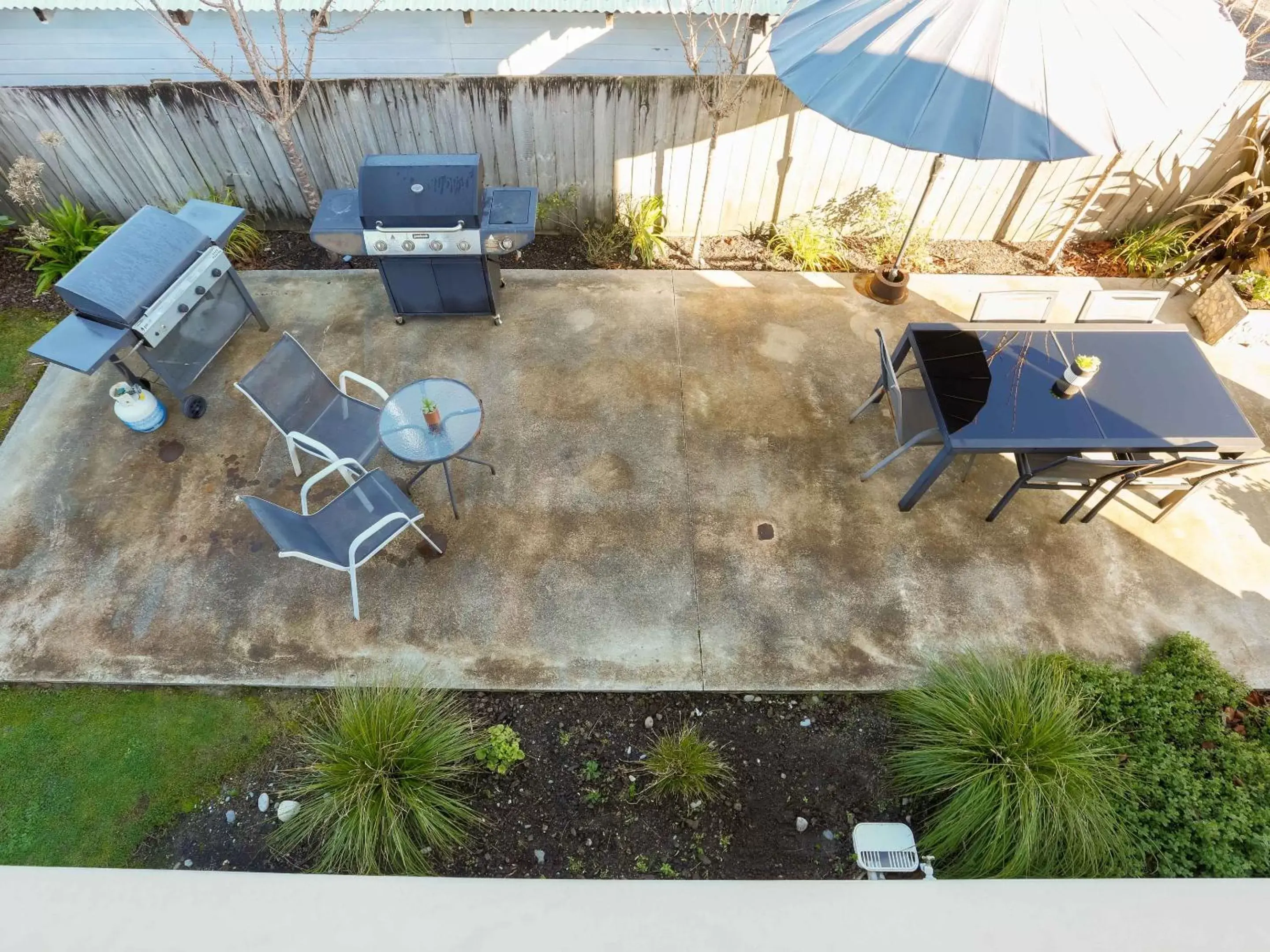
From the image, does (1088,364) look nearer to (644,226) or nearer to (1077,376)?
(1077,376)

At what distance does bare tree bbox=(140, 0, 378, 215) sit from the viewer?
14.4 ft

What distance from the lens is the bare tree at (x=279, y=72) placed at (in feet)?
14.4

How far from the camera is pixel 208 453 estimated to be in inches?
176

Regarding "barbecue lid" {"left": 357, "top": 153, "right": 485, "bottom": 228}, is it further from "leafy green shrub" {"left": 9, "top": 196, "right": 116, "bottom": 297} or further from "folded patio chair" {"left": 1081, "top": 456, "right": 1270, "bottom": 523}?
"folded patio chair" {"left": 1081, "top": 456, "right": 1270, "bottom": 523}

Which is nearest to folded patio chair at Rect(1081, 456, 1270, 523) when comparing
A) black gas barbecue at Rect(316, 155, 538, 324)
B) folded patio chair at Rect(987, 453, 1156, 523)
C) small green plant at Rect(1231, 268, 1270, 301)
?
folded patio chair at Rect(987, 453, 1156, 523)

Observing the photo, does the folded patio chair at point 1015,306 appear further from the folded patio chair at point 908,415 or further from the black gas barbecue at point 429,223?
the black gas barbecue at point 429,223

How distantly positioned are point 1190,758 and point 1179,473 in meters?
1.54

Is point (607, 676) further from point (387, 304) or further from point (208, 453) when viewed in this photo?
point (387, 304)

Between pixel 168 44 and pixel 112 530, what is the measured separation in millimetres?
5169

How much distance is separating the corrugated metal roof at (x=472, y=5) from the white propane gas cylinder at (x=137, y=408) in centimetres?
378

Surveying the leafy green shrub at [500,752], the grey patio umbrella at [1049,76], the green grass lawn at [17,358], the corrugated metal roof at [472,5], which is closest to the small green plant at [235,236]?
the green grass lawn at [17,358]

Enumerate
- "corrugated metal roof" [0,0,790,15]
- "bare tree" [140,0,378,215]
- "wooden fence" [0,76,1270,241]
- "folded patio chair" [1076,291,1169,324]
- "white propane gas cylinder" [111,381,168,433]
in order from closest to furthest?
"folded patio chair" [1076,291,1169,324] < "white propane gas cylinder" [111,381,168,433] < "bare tree" [140,0,378,215] < "wooden fence" [0,76,1270,241] < "corrugated metal roof" [0,0,790,15]

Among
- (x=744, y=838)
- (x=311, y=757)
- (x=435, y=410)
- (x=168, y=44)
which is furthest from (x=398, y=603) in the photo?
(x=168, y=44)

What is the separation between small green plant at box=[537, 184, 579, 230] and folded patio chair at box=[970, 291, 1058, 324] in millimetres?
3476
